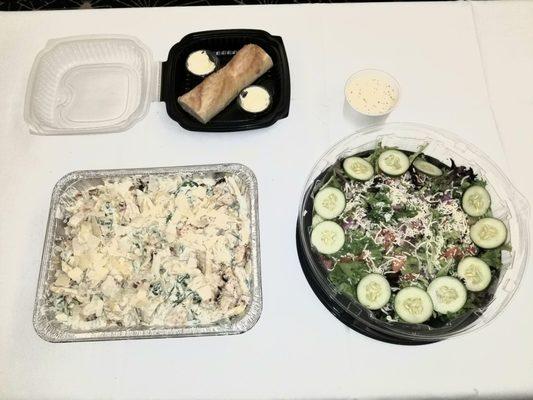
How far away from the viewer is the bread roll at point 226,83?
71.4 inches

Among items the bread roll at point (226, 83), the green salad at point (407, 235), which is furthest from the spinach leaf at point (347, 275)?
the bread roll at point (226, 83)

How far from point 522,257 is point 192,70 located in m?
1.43

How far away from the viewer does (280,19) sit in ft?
6.96

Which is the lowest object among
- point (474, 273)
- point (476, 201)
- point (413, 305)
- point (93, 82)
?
point (413, 305)

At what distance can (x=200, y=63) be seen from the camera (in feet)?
6.45

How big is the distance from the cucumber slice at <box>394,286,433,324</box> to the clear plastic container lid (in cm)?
121

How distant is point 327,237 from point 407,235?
279 millimetres

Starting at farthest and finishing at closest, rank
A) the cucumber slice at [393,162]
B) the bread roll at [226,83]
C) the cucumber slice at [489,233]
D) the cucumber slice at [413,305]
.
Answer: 1. the bread roll at [226,83]
2. the cucumber slice at [393,162]
3. the cucumber slice at [489,233]
4. the cucumber slice at [413,305]

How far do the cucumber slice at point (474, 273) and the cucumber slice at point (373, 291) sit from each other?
269mm

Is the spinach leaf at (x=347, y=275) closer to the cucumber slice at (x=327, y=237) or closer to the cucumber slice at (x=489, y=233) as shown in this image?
the cucumber slice at (x=327, y=237)

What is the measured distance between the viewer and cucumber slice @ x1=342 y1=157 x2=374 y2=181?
5.57 ft

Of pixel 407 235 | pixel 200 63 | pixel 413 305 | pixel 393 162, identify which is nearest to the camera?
pixel 413 305

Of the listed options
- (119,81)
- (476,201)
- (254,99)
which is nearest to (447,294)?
(476,201)

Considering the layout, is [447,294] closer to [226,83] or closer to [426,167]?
[426,167]
